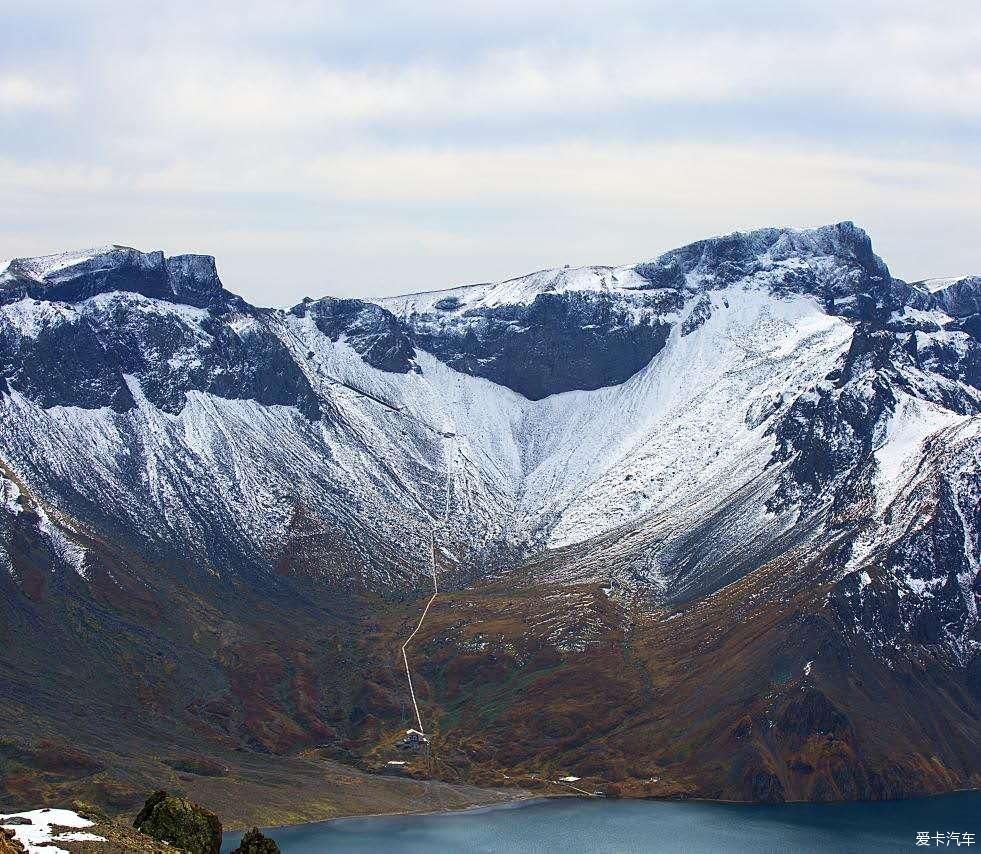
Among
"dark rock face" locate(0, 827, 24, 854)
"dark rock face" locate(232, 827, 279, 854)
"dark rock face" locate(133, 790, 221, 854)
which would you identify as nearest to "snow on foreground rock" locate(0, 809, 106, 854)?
"dark rock face" locate(0, 827, 24, 854)

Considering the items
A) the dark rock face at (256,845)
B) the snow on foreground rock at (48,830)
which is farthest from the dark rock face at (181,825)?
the snow on foreground rock at (48,830)

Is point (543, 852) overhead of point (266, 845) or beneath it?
beneath

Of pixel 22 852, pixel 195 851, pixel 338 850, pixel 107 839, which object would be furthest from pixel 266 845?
pixel 338 850

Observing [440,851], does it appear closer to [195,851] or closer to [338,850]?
[338,850]

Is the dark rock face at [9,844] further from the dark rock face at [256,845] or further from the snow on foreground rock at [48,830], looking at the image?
the dark rock face at [256,845]

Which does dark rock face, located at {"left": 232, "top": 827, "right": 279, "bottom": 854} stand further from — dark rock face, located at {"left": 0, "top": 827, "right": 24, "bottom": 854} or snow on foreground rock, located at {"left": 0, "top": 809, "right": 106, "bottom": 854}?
dark rock face, located at {"left": 0, "top": 827, "right": 24, "bottom": 854}

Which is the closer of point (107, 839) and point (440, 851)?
point (107, 839)

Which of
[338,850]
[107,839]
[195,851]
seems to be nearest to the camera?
[107,839]
